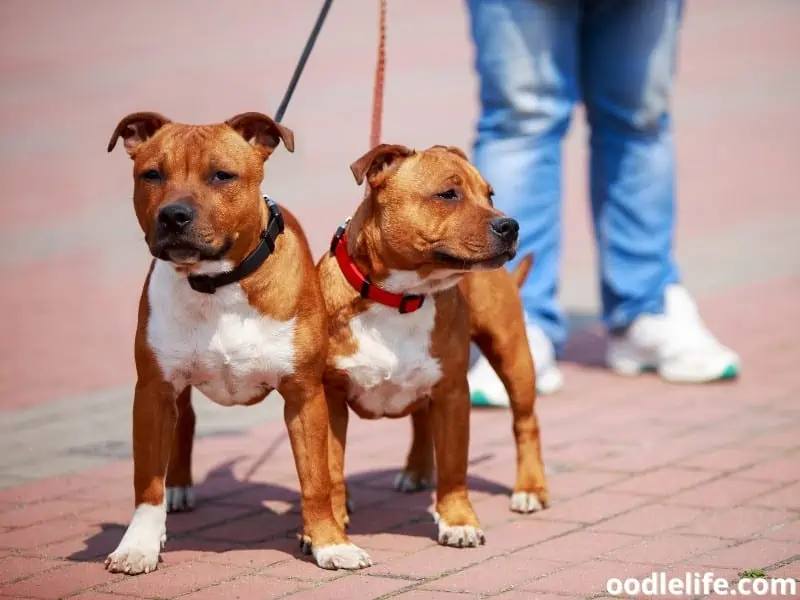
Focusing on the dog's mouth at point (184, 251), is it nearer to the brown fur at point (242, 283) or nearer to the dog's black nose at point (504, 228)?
the brown fur at point (242, 283)

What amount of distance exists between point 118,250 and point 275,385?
6.67m

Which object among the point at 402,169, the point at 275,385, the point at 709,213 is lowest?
the point at 709,213

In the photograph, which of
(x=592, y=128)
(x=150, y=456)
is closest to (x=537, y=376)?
(x=592, y=128)

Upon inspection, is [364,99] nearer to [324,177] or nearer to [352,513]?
[324,177]

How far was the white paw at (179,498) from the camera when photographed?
5.00m

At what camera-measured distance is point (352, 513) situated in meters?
4.99

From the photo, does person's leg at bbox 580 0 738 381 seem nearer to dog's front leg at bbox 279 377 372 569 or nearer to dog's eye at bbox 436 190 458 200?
dog's eye at bbox 436 190 458 200

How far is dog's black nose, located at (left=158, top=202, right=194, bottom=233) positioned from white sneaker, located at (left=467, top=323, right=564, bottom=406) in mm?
2643

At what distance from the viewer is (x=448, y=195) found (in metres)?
4.48

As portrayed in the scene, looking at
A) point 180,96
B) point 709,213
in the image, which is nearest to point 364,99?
point 180,96

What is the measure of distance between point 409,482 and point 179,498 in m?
0.89

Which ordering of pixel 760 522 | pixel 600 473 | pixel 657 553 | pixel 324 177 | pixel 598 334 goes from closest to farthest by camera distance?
1. pixel 657 553
2. pixel 760 522
3. pixel 600 473
4. pixel 598 334
5. pixel 324 177

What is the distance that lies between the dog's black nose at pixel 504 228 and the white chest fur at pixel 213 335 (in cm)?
72

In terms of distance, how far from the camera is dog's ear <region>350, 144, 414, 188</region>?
14.6ft
